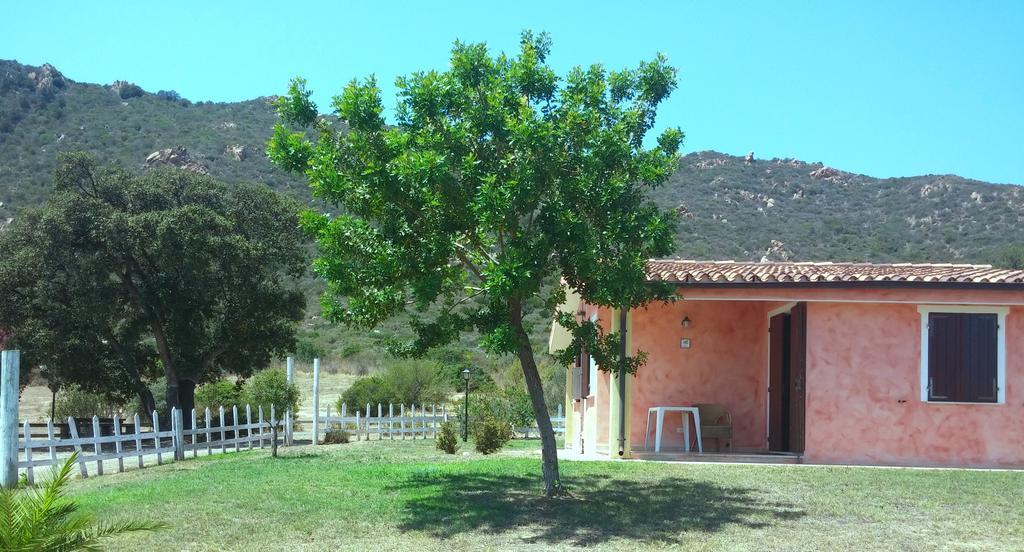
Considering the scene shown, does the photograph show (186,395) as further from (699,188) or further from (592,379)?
(699,188)

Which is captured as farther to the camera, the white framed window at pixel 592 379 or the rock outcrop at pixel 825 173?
the rock outcrop at pixel 825 173

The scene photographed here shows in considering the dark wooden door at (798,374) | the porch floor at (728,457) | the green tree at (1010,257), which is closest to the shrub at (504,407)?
the porch floor at (728,457)

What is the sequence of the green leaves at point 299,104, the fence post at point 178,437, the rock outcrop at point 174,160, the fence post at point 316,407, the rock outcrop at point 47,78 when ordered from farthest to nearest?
1. the rock outcrop at point 47,78
2. the rock outcrop at point 174,160
3. the fence post at point 316,407
4. the fence post at point 178,437
5. the green leaves at point 299,104

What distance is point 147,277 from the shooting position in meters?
25.5

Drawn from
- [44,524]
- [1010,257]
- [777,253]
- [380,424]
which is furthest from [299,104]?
[777,253]

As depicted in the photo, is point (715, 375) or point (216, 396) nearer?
point (715, 375)

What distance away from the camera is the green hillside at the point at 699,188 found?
41.9 m

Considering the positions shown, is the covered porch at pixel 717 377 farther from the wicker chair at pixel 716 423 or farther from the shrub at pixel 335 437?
the shrub at pixel 335 437

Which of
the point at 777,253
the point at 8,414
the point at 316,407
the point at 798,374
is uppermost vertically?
the point at 777,253

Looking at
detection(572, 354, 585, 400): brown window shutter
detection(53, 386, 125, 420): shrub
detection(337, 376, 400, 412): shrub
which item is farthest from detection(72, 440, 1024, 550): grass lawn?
detection(53, 386, 125, 420): shrub

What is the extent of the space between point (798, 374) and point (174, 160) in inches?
1802

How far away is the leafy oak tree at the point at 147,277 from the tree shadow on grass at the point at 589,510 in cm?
1490

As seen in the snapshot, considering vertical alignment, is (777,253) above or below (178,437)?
above

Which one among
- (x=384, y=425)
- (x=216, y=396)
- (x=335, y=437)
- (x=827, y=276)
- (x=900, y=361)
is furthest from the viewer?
(x=216, y=396)
